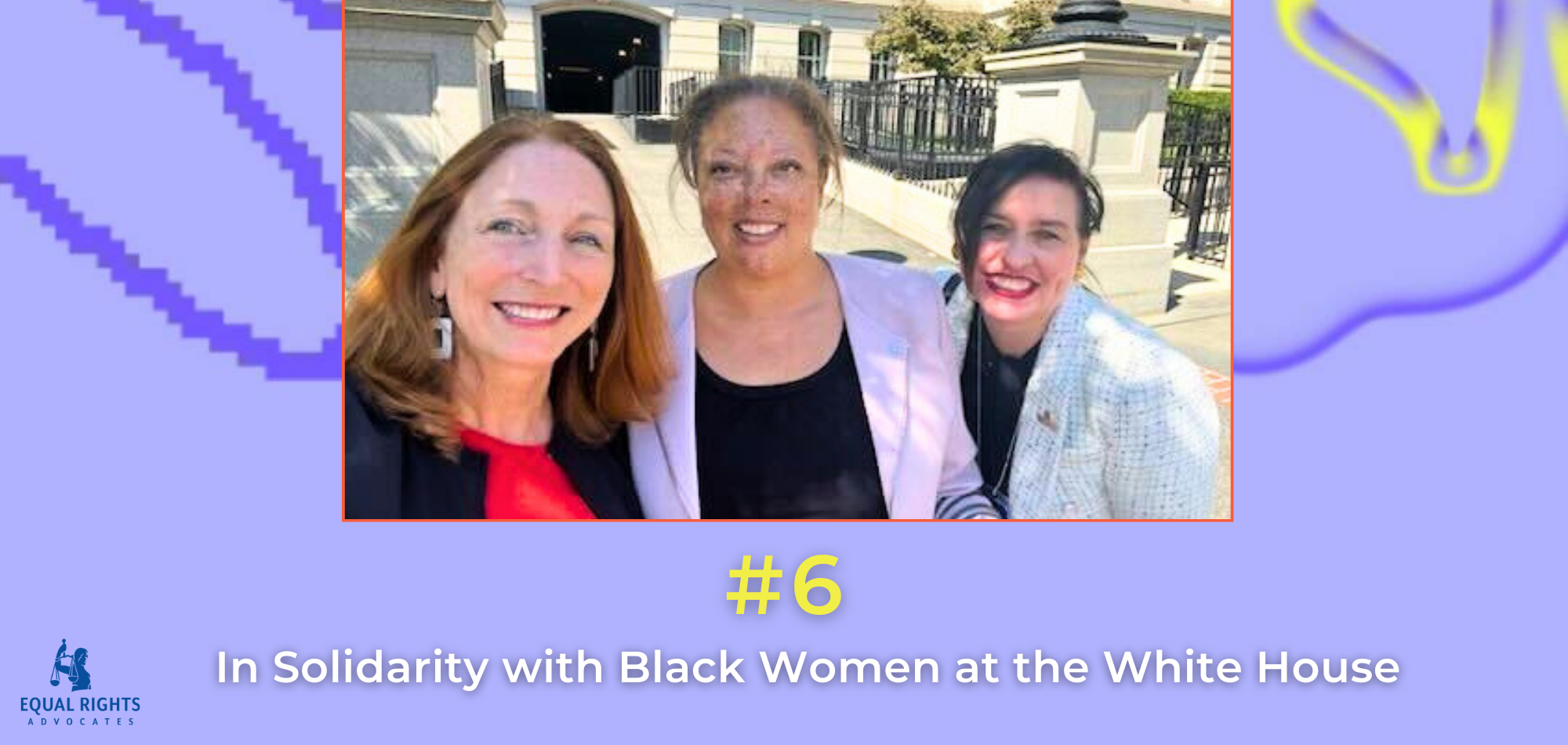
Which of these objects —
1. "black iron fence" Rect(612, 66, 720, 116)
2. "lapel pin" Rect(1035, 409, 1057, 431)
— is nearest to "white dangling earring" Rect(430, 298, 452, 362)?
"lapel pin" Rect(1035, 409, 1057, 431)

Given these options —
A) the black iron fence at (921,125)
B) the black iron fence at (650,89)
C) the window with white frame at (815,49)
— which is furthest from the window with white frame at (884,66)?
the black iron fence at (650,89)

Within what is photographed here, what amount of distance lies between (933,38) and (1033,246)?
9.95 metres

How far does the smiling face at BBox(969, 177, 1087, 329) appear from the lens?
6.63ft

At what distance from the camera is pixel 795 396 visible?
6.72 feet

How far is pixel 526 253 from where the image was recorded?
1.72 m

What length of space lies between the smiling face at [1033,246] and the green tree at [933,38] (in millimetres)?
8101

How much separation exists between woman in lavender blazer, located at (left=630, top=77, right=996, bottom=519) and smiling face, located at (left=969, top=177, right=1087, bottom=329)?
20 cm

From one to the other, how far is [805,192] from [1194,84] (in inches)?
241

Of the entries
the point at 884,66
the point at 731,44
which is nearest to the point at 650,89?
the point at 731,44

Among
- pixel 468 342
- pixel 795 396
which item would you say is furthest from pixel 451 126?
pixel 795 396

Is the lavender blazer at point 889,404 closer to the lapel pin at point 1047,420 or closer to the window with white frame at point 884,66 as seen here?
the lapel pin at point 1047,420

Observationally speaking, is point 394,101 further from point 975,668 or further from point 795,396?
point 975,668

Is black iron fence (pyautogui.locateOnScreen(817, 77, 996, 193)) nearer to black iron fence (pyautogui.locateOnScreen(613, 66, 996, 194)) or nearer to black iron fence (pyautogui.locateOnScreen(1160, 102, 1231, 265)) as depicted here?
black iron fence (pyautogui.locateOnScreen(613, 66, 996, 194))

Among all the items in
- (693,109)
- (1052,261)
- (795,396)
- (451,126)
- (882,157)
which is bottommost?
(795,396)
